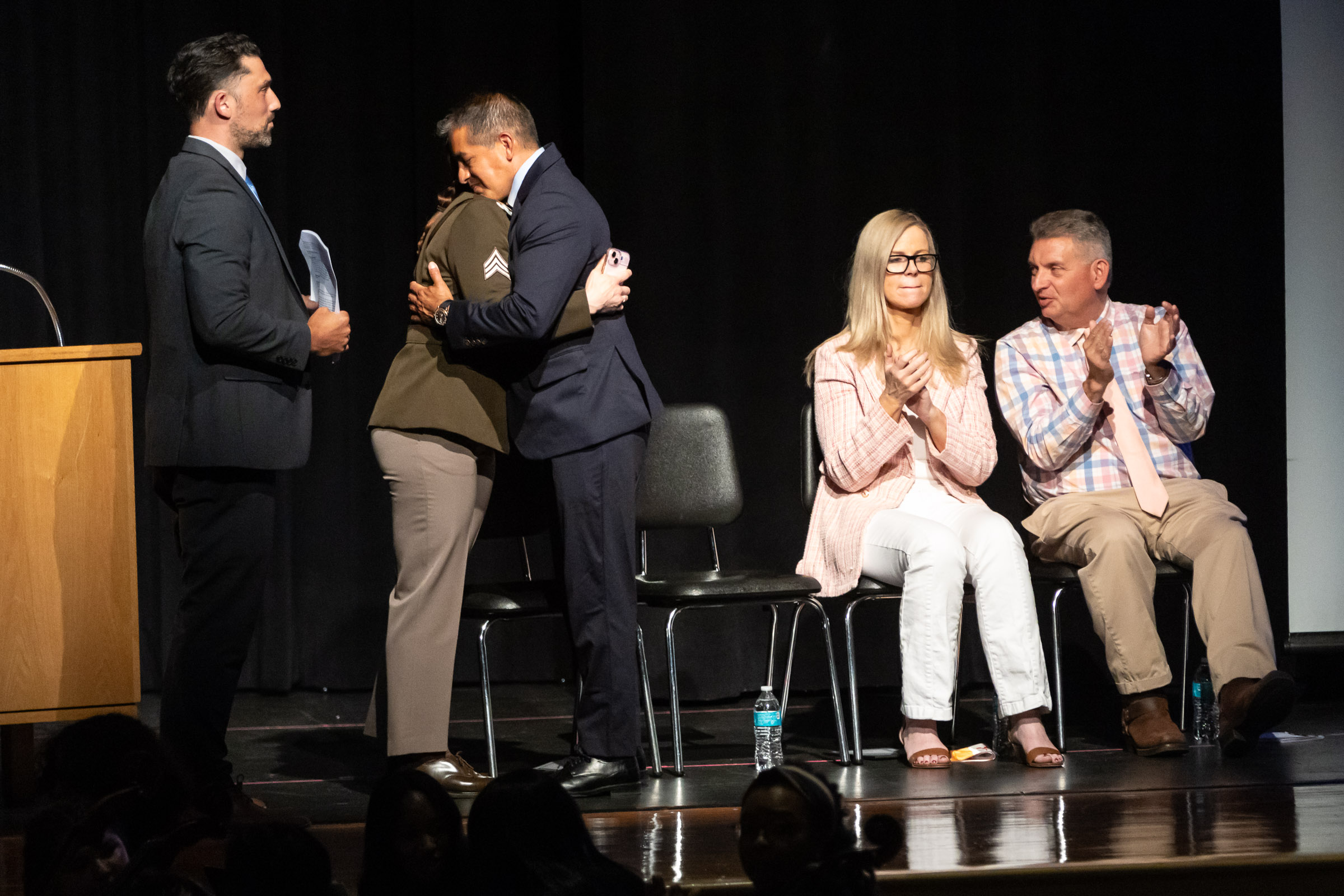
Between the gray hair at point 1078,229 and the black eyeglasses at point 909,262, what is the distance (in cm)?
46

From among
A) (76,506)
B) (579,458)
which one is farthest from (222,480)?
(579,458)

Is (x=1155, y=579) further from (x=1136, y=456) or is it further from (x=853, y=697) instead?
(x=853, y=697)

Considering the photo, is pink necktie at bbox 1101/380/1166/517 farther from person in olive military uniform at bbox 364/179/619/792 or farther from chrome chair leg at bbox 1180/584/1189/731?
person in olive military uniform at bbox 364/179/619/792

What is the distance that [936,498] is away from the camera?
3.46m

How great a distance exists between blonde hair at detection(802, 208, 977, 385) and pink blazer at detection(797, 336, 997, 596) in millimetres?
33

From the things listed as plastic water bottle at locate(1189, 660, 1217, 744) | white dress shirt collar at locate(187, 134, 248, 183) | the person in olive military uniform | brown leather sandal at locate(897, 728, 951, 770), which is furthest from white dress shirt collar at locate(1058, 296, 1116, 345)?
white dress shirt collar at locate(187, 134, 248, 183)

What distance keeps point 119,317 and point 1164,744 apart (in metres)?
3.44

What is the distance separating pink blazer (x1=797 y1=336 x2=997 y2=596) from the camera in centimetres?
337

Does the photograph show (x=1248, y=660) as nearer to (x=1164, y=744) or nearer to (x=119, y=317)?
(x=1164, y=744)

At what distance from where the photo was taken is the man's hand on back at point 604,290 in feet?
9.52

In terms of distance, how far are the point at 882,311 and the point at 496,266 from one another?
1.11 m

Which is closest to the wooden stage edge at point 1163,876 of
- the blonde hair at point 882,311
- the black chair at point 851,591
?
the black chair at point 851,591

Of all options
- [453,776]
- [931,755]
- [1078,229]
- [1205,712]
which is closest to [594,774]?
[453,776]

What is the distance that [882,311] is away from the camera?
350 centimetres
